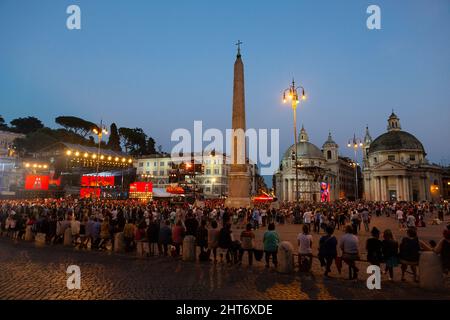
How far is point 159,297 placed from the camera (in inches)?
250

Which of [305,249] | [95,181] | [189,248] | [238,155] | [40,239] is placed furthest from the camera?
[95,181]

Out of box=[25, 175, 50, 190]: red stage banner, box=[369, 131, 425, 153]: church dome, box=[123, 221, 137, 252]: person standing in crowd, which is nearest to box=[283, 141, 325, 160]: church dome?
box=[369, 131, 425, 153]: church dome

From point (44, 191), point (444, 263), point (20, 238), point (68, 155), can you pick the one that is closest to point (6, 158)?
point (68, 155)

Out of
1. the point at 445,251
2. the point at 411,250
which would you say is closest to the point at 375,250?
the point at 411,250

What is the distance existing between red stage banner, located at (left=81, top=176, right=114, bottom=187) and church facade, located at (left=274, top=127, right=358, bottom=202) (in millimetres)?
52074

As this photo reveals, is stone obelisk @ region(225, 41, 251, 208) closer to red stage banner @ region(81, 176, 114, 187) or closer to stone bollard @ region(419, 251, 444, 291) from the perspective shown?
stone bollard @ region(419, 251, 444, 291)

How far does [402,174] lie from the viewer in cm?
7894

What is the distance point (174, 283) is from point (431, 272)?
5.79 metres

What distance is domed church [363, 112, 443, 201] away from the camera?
79938mm

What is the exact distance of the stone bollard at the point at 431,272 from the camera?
6.76 m

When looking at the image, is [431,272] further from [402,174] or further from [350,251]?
[402,174]

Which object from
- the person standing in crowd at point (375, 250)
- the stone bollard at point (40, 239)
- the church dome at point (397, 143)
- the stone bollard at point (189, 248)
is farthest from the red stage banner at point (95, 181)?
the church dome at point (397, 143)

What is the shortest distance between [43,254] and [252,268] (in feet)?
25.5

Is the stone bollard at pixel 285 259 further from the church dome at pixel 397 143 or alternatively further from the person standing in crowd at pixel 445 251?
the church dome at pixel 397 143
